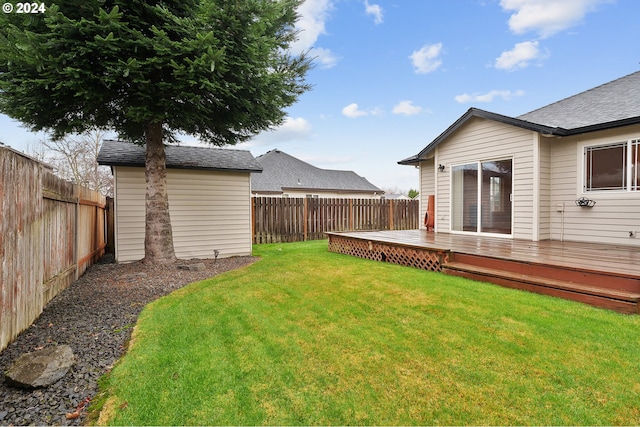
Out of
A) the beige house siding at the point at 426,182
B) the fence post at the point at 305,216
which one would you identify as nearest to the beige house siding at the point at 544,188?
the beige house siding at the point at 426,182

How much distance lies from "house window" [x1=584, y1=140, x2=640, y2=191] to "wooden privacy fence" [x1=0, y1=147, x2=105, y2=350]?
28.5 ft

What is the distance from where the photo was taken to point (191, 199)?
25.6 feet

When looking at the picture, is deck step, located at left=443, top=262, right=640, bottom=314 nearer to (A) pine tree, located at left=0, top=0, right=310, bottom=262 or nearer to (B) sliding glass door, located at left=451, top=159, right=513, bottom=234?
(B) sliding glass door, located at left=451, top=159, right=513, bottom=234

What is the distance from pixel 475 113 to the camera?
24.0 feet

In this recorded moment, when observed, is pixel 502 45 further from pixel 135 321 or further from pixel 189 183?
pixel 135 321

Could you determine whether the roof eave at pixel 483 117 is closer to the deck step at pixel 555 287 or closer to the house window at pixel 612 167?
the house window at pixel 612 167

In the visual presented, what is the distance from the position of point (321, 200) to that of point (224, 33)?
7.03m

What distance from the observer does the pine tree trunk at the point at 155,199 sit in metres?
6.31

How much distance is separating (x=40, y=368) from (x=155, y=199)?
4.56 metres

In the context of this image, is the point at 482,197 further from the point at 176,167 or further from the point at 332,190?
the point at 332,190

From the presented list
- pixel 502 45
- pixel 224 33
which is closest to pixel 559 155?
pixel 502 45

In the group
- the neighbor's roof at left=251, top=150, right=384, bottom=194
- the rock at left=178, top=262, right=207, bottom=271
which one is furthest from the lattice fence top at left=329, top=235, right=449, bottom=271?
the neighbor's roof at left=251, top=150, right=384, bottom=194

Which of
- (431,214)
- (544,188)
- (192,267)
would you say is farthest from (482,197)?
(192,267)

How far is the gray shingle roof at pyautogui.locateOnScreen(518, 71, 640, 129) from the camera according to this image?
5.88m
